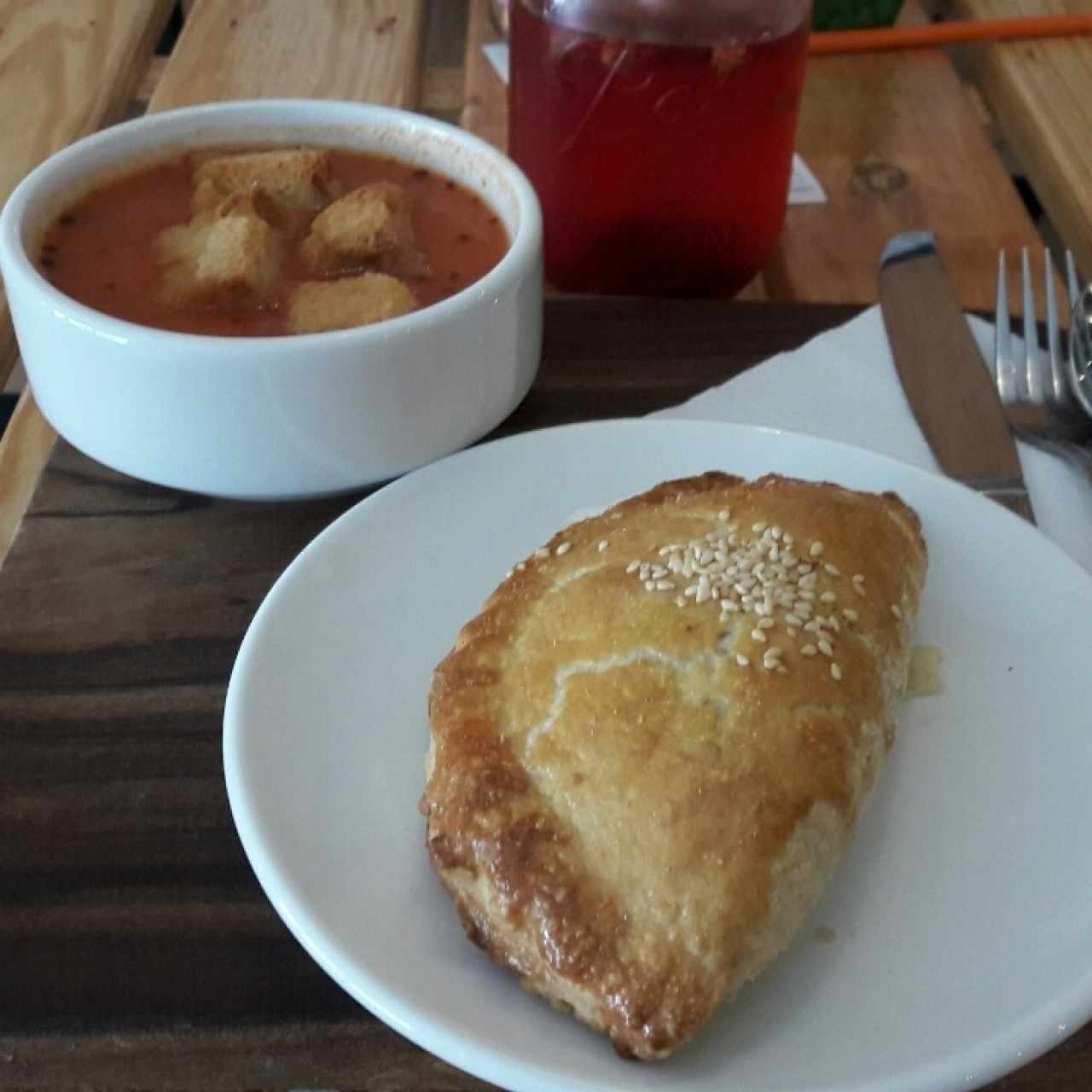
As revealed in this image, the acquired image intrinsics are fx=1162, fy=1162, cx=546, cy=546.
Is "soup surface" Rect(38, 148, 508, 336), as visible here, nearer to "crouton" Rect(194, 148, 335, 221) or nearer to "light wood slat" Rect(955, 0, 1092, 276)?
"crouton" Rect(194, 148, 335, 221)

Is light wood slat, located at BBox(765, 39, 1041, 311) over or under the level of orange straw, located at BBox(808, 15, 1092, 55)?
under

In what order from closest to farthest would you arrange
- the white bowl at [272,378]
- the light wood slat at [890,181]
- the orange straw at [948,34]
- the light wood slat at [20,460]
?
the white bowl at [272,378]
the light wood slat at [20,460]
the light wood slat at [890,181]
the orange straw at [948,34]

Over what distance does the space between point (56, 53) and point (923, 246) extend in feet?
4.19

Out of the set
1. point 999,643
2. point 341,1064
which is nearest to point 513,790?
point 341,1064

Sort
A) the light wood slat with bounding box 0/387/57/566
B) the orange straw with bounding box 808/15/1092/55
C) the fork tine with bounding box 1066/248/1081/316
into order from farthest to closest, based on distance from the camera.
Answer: the orange straw with bounding box 808/15/1092/55 → the fork tine with bounding box 1066/248/1081/316 → the light wood slat with bounding box 0/387/57/566

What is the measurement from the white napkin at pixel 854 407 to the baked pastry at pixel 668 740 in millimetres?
209

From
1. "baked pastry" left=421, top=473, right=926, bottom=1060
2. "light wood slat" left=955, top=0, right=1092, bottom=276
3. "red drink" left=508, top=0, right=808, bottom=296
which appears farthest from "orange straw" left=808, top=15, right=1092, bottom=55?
"baked pastry" left=421, top=473, right=926, bottom=1060

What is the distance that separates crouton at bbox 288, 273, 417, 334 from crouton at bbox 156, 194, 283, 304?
0.04 m

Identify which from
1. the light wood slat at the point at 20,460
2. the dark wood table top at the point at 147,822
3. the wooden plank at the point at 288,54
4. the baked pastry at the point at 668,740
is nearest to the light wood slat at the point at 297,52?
the wooden plank at the point at 288,54

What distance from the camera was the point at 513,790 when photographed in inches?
25.9

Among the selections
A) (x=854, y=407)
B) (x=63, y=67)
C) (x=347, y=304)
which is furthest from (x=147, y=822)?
(x=63, y=67)

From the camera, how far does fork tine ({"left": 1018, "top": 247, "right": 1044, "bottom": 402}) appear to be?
1.12 meters

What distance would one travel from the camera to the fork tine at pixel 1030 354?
112 centimetres

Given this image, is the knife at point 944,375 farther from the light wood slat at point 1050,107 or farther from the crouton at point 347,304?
the crouton at point 347,304
